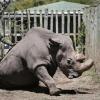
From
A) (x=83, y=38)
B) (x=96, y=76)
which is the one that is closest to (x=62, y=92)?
(x=96, y=76)

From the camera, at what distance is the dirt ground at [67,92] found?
10195mm

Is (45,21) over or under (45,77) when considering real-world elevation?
under

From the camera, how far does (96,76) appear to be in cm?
1328

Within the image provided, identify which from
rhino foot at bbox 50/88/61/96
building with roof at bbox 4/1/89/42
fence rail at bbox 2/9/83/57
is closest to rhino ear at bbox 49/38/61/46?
rhino foot at bbox 50/88/61/96

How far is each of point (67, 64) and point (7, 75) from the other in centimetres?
153

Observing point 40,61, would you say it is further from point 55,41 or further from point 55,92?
point 55,92

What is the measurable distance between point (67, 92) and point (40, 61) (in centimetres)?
94

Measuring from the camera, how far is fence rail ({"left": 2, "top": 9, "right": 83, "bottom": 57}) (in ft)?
59.1

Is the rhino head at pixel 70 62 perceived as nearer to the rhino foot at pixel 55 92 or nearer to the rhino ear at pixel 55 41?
the rhino ear at pixel 55 41

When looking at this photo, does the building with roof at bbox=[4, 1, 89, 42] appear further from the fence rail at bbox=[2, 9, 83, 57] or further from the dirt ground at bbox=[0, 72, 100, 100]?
the dirt ground at bbox=[0, 72, 100, 100]

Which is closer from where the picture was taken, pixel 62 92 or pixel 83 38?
pixel 62 92

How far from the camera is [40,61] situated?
10.9 metres

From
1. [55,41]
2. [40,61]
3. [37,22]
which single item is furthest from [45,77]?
[37,22]

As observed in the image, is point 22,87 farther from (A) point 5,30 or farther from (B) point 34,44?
(A) point 5,30
